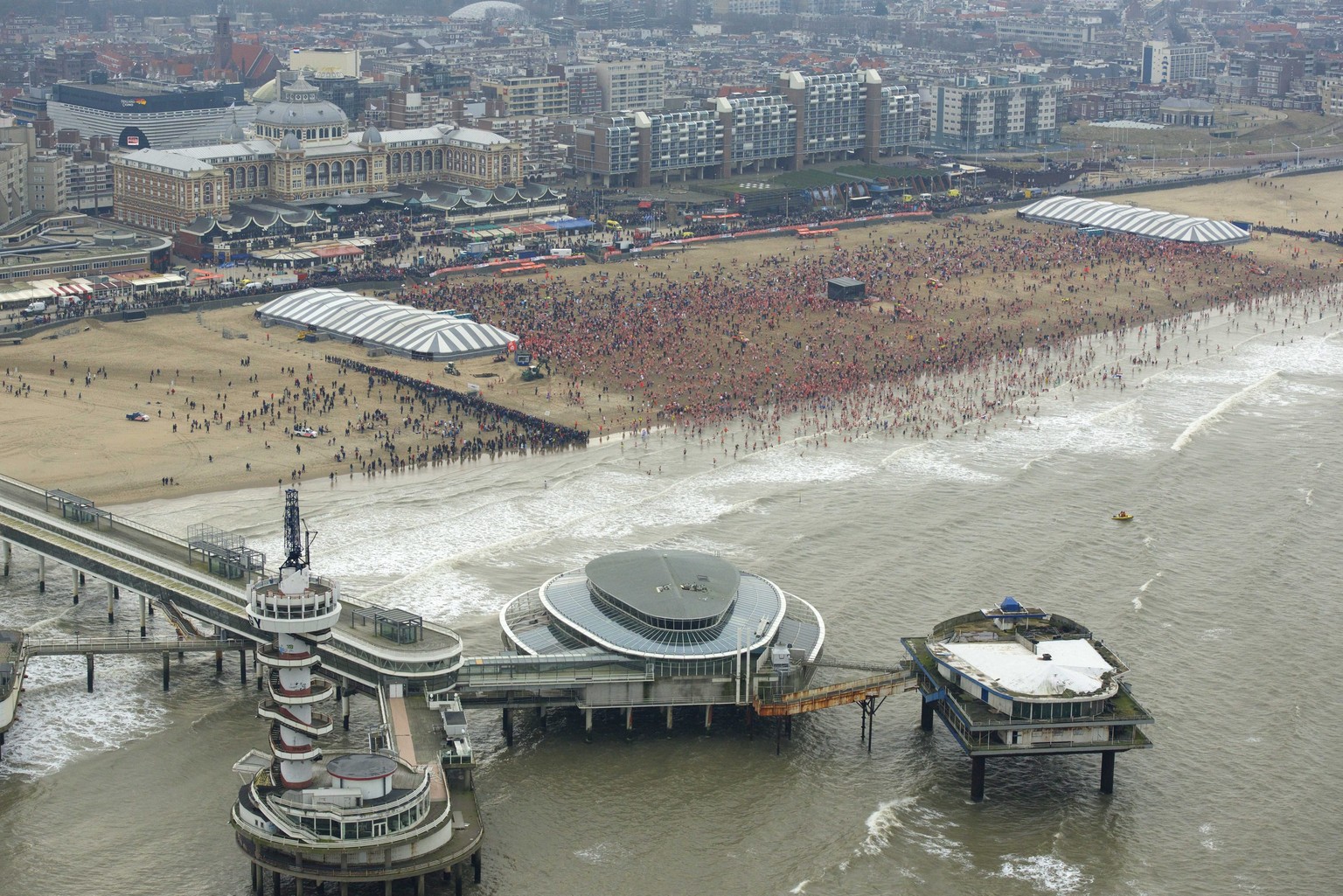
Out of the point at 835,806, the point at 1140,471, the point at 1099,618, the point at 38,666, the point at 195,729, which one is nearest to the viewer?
the point at 835,806

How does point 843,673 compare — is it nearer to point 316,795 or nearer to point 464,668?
point 464,668

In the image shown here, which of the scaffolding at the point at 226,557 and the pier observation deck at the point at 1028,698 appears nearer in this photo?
the pier observation deck at the point at 1028,698

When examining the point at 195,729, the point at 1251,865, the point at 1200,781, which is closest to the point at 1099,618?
the point at 1200,781

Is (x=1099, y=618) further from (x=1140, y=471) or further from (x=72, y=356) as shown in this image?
(x=72, y=356)

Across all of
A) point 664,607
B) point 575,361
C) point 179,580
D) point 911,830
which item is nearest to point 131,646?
point 179,580

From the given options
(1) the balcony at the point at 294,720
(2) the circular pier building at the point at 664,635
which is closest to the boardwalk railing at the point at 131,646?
(2) the circular pier building at the point at 664,635

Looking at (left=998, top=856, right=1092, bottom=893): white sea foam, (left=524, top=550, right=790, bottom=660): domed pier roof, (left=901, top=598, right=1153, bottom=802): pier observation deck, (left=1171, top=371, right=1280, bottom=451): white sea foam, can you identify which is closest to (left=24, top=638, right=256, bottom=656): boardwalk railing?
(left=524, top=550, right=790, bottom=660): domed pier roof

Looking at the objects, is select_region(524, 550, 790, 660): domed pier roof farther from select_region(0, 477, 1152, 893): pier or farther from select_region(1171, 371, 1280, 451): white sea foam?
select_region(1171, 371, 1280, 451): white sea foam

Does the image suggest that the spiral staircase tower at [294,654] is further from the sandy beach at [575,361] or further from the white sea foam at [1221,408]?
the white sea foam at [1221,408]
